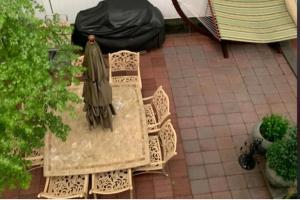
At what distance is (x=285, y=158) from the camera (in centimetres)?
598

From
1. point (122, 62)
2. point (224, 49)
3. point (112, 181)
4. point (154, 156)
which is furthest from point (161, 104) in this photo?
point (224, 49)

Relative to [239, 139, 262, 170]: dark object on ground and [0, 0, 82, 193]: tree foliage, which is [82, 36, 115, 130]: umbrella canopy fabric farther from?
[239, 139, 262, 170]: dark object on ground

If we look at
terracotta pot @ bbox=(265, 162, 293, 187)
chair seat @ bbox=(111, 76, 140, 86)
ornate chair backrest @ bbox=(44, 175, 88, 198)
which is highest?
chair seat @ bbox=(111, 76, 140, 86)

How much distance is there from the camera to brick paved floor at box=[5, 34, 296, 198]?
22.2ft

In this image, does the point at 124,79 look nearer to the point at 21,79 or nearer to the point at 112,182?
the point at 112,182

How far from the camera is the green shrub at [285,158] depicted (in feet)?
19.6

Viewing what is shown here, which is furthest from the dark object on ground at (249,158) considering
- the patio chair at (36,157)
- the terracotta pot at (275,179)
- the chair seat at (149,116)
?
the patio chair at (36,157)

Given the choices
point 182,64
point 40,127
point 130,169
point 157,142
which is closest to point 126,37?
point 182,64

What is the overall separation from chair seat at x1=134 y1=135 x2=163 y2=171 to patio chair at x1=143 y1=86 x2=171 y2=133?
0.21 meters

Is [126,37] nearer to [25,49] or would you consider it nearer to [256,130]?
[256,130]

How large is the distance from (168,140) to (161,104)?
0.87 metres

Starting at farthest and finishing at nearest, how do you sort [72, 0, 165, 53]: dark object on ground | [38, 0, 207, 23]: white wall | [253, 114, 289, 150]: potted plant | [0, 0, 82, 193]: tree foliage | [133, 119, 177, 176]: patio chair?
[38, 0, 207, 23]: white wall → [72, 0, 165, 53]: dark object on ground → [253, 114, 289, 150]: potted plant → [133, 119, 177, 176]: patio chair → [0, 0, 82, 193]: tree foliage

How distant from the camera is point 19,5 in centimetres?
408

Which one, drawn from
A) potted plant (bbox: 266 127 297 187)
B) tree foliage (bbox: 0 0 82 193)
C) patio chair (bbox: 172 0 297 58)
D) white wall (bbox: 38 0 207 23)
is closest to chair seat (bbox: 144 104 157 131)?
potted plant (bbox: 266 127 297 187)
